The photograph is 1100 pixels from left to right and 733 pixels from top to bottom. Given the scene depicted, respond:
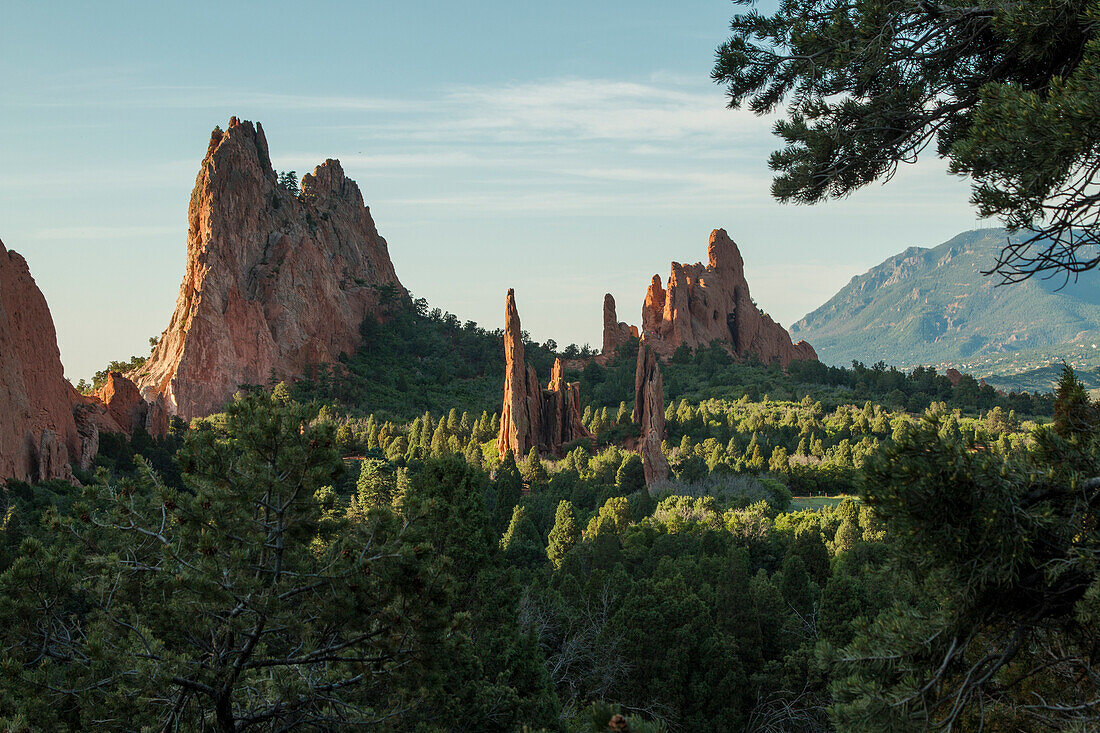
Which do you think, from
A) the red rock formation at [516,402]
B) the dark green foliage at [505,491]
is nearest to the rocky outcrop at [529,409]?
the red rock formation at [516,402]

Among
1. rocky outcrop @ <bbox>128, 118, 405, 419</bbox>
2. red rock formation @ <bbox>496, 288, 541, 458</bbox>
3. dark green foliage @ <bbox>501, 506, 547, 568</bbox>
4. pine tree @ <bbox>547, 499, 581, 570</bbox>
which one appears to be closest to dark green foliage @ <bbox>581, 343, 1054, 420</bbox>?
red rock formation @ <bbox>496, 288, 541, 458</bbox>

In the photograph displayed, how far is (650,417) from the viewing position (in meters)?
48.0

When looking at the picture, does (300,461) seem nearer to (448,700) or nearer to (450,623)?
(450,623)

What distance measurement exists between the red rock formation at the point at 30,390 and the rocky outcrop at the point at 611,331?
49.0 metres

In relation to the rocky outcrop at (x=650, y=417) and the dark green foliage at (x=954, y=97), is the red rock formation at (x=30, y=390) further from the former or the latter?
the dark green foliage at (x=954, y=97)

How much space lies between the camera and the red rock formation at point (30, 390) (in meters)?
29.9

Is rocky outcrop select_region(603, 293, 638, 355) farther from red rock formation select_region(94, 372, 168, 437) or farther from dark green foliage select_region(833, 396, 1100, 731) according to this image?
dark green foliage select_region(833, 396, 1100, 731)

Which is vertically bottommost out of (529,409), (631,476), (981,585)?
(631,476)

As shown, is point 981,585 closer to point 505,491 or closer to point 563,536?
point 563,536

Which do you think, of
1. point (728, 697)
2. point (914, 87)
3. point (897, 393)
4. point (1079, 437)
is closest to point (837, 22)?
point (914, 87)

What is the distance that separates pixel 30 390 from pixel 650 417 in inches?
1158

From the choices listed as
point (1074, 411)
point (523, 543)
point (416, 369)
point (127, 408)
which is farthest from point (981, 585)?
point (416, 369)

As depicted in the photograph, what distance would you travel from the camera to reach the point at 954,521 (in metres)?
4.46

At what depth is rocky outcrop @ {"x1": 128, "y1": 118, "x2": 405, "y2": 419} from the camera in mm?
61875
